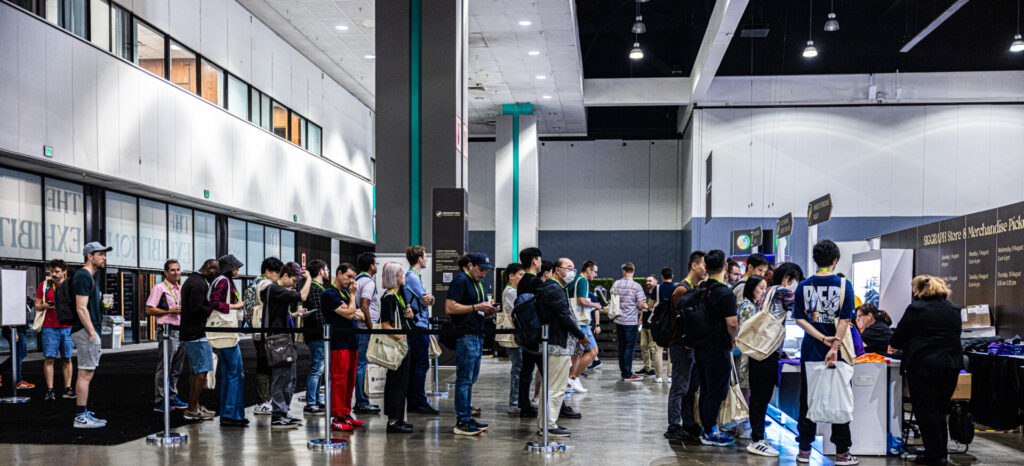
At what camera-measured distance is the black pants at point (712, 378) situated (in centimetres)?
583

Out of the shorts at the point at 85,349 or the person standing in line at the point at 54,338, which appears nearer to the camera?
the shorts at the point at 85,349

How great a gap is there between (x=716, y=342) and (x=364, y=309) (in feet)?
9.92

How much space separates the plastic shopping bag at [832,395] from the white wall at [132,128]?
10.6m

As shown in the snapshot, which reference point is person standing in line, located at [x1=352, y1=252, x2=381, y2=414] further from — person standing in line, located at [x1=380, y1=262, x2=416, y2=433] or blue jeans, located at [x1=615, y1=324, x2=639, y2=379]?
blue jeans, located at [x1=615, y1=324, x2=639, y2=379]

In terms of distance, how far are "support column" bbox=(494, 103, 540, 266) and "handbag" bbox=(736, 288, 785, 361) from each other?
16.3 m

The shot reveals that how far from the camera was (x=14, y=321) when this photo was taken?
7.94m

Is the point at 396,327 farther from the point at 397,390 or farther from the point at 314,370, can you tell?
the point at 314,370

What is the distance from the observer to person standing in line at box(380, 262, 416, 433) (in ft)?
20.7

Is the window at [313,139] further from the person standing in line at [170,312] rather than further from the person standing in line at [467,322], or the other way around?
the person standing in line at [467,322]

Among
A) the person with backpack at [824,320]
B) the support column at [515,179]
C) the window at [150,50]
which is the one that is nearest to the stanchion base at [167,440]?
the person with backpack at [824,320]

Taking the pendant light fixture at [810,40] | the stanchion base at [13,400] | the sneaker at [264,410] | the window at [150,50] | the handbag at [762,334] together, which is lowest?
the stanchion base at [13,400]

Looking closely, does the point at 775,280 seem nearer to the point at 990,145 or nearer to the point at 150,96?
the point at 150,96

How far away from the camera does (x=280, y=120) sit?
62.1ft

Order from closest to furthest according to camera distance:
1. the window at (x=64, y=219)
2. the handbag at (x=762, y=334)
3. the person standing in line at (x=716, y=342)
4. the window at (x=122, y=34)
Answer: the handbag at (x=762, y=334), the person standing in line at (x=716, y=342), the window at (x=64, y=219), the window at (x=122, y=34)
